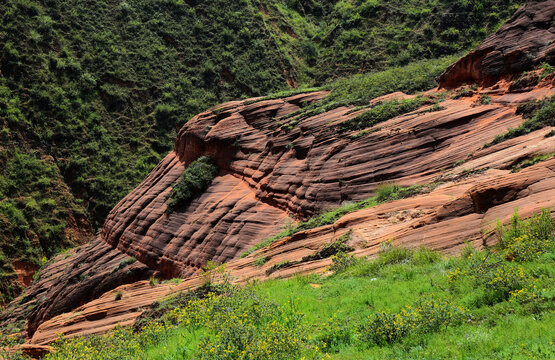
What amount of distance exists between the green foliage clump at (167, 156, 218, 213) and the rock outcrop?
13858 millimetres

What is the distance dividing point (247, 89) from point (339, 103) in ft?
94.9

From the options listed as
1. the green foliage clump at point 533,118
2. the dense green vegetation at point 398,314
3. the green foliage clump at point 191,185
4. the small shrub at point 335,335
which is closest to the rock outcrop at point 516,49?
the green foliage clump at point 533,118

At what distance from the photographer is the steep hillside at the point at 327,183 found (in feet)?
33.4

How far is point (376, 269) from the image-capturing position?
29.1ft

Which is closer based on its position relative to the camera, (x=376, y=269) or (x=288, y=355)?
(x=288, y=355)

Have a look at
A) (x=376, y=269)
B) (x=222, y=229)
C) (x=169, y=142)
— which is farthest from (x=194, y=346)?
(x=169, y=142)

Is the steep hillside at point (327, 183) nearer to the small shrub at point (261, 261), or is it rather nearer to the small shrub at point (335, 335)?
the small shrub at point (261, 261)

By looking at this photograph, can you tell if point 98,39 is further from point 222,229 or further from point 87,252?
point 222,229

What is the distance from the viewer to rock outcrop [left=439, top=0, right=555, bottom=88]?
15.0 m

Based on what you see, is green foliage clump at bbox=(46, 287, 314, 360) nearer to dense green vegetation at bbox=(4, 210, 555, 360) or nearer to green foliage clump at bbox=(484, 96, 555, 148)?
dense green vegetation at bbox=(4, 210, 555, 360)

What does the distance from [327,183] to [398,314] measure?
10.6m

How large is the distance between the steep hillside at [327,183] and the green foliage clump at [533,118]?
0.04 meters

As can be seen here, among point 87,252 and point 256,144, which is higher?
point 256,144

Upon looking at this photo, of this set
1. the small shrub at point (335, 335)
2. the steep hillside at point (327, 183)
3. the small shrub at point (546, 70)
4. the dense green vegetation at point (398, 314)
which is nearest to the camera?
the dense green vegetation at point (398, 314)
